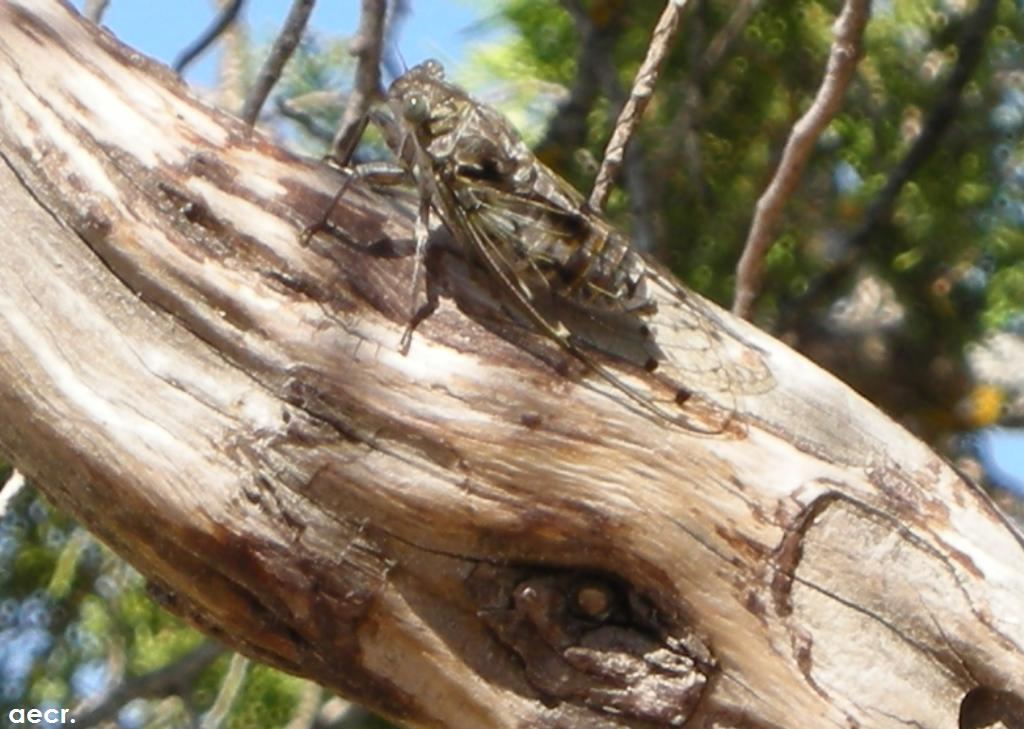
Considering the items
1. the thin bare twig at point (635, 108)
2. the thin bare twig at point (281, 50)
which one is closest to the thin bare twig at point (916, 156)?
the thin bare twig at point (635, 108)

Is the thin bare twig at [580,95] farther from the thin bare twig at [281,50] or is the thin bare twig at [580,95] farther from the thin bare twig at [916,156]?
the thin bare twig at [281,50]

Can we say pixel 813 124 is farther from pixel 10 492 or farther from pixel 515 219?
pixel 10 492

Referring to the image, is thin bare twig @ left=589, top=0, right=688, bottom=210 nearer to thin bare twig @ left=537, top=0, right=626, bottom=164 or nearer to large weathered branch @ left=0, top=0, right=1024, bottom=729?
large weathered branch @ left=0, top=0, right=1024, bottom=729

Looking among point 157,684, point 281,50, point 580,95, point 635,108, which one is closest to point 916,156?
point 580,95

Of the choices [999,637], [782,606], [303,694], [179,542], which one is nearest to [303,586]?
[179,542]

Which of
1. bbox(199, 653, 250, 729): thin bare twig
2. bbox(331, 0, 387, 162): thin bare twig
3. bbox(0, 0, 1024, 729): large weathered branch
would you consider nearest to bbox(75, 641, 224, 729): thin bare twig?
bbox(199, 653, 250, 729): thin bare twig

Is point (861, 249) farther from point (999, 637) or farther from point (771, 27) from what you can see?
point (999, 637)
